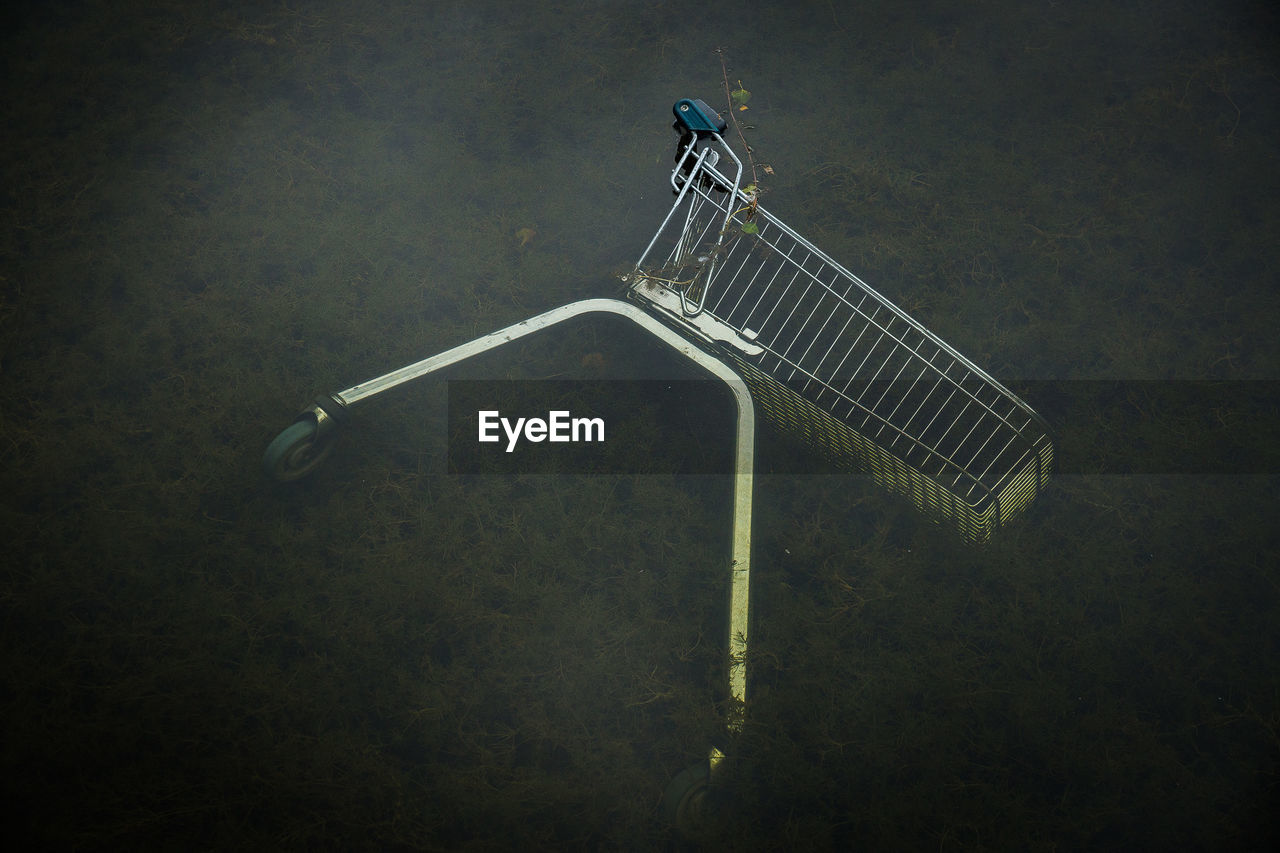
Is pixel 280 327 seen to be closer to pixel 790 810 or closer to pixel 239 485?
pixel 239 485

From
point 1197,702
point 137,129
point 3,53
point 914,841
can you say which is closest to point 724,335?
point 914,841

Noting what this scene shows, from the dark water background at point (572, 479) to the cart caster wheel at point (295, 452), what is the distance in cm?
8

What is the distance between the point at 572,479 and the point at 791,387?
76 centimetres

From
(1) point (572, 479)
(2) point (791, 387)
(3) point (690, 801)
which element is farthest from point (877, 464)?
(3) point (690, 801)

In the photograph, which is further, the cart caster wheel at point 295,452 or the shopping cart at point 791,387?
the cart caster wheel at point 295,452

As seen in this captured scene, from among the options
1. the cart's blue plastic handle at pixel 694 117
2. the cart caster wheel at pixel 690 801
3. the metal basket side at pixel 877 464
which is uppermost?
the cart's blue plastic handle at pixel 694 117

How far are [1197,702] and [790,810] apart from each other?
129cm

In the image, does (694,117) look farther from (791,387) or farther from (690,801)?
(690,801)

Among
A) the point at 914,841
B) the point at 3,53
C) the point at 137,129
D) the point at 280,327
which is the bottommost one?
the point at 914,841

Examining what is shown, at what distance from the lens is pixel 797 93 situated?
2799mm

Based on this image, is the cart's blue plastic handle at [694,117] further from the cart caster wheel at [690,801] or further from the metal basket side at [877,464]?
the cart caster wheel at [690,801]

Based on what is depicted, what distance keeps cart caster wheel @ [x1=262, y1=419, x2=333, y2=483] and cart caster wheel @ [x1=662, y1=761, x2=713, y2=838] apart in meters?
1.47

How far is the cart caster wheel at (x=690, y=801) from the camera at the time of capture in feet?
7.16

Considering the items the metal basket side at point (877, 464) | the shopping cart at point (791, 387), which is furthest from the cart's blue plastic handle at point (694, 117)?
the metal basket side at point (877, 464)
